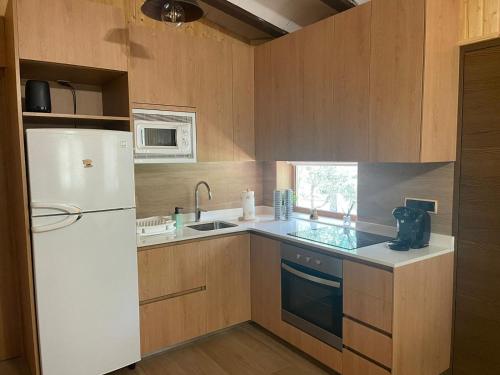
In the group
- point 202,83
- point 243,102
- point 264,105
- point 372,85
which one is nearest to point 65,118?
point 202,83

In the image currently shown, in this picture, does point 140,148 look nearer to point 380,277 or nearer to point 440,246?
point 380,277

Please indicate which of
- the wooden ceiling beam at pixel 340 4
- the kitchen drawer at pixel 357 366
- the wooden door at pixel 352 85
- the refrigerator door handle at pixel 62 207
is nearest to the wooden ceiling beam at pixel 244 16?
the wooden ceiling beam at pixel 340 4

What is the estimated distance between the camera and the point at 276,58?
3.08 meters

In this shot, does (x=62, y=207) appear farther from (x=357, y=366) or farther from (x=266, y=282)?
(x=357, y=366)

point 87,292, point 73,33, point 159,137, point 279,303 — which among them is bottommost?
point 279,303

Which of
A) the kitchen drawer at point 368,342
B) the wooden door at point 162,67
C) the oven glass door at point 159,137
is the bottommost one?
the kitchen drawer at point 368,342

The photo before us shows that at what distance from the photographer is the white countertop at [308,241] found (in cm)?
214

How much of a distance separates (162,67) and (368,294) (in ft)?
6.86

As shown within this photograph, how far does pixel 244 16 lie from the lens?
10.2ft

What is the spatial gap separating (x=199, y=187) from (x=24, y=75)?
5.11 feet

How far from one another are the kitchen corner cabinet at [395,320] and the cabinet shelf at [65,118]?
5.80 feet

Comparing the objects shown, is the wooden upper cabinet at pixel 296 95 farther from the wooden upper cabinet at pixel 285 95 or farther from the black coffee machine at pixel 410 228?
the black coffee machine at pixel 410 228

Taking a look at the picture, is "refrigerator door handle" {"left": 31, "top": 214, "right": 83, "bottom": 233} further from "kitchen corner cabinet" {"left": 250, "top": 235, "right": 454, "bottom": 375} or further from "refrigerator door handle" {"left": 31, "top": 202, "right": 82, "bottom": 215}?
"kitchen corner cabinet" {"left": 250, "top": 235, "right": 454, "bottom": 375}

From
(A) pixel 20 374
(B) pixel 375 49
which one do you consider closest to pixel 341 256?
(B) pixel 375 49
